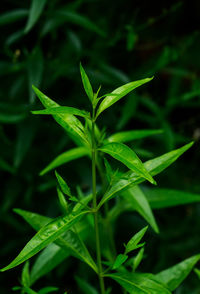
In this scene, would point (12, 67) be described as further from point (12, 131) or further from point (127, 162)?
point (127, 162)

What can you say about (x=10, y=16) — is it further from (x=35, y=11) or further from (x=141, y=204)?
(x=141, y=204)

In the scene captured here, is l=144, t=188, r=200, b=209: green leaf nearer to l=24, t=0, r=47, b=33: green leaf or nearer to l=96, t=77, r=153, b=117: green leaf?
l=96, t=77, r=153, b=117: green leaf

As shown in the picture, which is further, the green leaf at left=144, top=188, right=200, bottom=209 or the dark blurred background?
the dark blurred background

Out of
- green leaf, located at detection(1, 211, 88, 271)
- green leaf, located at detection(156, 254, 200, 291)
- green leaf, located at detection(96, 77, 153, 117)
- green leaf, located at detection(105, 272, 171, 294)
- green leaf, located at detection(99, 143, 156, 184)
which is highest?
green leaf, located at detection(96, 77, 153, 117)

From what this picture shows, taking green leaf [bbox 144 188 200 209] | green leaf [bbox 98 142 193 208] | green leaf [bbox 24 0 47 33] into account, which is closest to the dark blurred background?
green leaf [bbox 24 0 47 33]

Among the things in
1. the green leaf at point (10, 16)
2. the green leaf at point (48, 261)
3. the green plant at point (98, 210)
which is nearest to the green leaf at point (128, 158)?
the green plant at point (98, 210)

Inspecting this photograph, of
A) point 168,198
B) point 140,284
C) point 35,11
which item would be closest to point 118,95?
point 140,284
